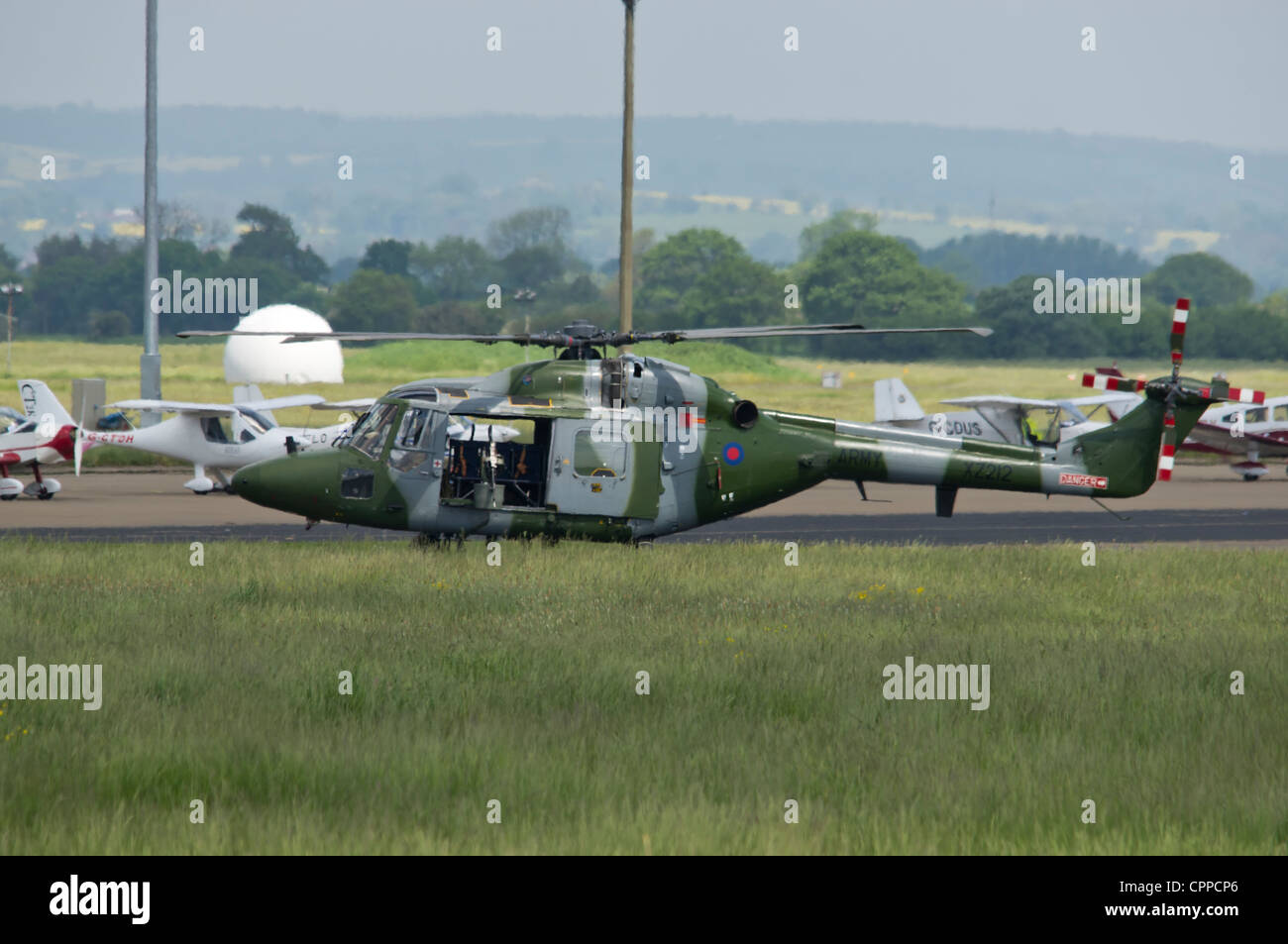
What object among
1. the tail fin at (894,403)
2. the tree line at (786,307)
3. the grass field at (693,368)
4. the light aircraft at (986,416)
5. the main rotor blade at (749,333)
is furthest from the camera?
the tree line at (786,307)

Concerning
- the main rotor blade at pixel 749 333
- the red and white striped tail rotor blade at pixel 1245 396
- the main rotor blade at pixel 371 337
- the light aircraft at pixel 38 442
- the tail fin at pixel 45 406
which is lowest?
the light aircraft at pixel 38 442

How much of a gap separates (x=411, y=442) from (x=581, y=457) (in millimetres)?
2213

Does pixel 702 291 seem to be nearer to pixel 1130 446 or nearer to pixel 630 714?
pixel 1130 446

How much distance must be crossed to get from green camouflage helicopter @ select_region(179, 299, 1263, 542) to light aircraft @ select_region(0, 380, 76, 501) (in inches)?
512

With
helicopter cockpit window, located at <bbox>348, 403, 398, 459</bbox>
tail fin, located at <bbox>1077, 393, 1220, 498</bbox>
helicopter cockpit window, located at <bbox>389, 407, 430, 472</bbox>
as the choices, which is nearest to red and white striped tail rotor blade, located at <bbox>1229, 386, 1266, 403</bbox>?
tail fin, located at <bbox>1077, 393, 1220, 498</bbox>

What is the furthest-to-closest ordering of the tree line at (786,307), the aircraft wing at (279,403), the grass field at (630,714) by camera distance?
the tree line at (786,307), the aircraft wing at (279,403), the grass field at (630,714)

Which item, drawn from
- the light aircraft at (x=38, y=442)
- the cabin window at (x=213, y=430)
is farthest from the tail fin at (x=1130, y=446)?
the light aircraft at (x=38, y=442)

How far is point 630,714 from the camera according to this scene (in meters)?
11.3

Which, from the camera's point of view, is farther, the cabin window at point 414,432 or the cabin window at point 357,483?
the cabin window at point 414,432

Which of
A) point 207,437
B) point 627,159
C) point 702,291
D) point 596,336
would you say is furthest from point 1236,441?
point 702,291

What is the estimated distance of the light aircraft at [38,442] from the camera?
30531 millimetres

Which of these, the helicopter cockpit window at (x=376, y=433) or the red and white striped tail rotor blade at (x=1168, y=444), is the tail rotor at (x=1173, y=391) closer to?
the red and white striped tail rotor blade at (x=1168, y=444)

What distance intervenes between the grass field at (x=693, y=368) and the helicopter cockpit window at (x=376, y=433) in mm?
50581

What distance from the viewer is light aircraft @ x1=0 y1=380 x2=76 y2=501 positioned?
30.5m
